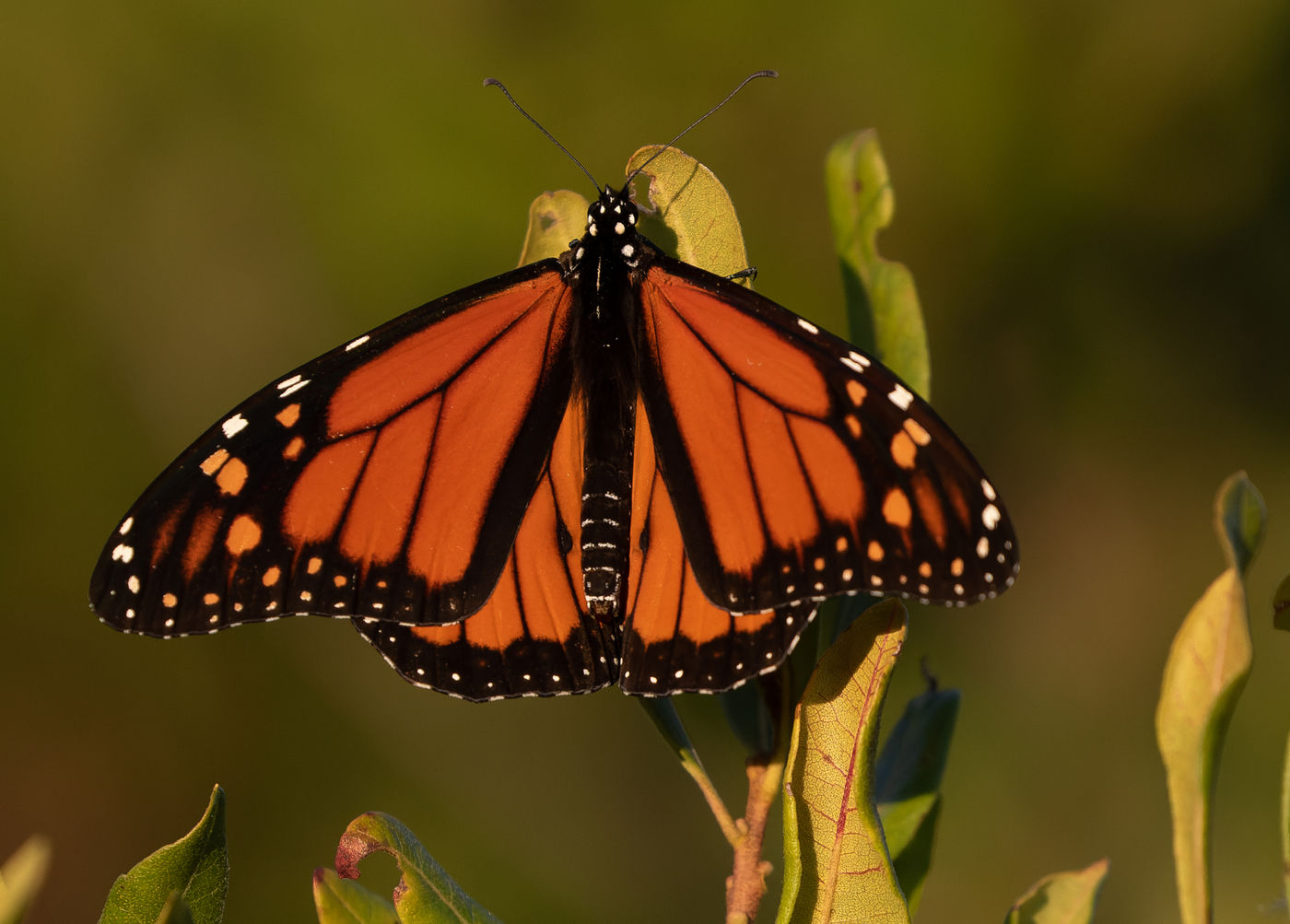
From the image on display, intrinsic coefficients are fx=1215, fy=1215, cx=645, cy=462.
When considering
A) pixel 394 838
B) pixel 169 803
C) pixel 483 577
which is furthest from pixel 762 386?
pixel 169 803

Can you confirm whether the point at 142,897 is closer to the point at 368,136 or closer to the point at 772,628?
the point at 772,628

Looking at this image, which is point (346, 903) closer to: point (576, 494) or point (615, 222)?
point (576, 494)

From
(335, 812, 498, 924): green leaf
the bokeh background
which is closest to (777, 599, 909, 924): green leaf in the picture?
(335, 812, 498, 924): green leaf

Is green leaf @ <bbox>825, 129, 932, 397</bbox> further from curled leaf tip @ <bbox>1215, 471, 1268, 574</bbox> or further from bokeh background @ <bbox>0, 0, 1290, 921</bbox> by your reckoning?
bokeh background @ <bbox>0, 0, 1290, 921</bbox>

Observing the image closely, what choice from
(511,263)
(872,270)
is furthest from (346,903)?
(511,263)

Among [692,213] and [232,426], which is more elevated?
[232,426]

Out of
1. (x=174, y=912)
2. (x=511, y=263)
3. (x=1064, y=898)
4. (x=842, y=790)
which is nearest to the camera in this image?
(x=174, y=912)
